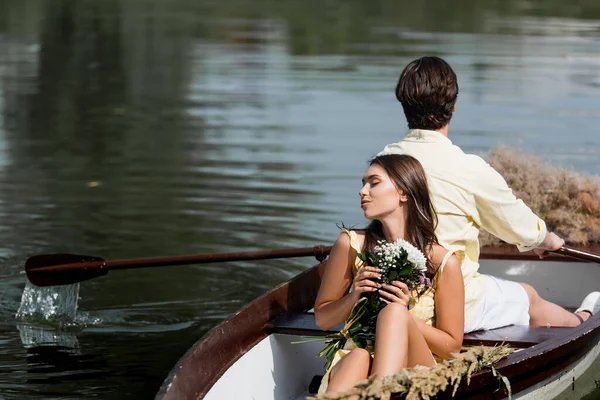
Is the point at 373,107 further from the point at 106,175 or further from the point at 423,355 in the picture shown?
the point at 423,355

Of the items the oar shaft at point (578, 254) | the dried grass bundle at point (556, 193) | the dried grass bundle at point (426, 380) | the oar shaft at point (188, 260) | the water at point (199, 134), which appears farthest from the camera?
the dried grass bundle at point (556, 193)

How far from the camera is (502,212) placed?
17.0 ft

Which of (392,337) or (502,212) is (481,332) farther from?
(392,337)

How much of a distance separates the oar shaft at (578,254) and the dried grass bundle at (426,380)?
1574 mm

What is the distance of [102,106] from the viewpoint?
15398 millimetres

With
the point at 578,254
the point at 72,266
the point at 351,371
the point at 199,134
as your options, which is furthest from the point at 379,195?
the point at 199,134

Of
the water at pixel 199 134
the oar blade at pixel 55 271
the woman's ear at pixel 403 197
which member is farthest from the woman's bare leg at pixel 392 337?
the oar blade at pixel 55 271

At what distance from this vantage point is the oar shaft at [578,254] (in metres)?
6.31

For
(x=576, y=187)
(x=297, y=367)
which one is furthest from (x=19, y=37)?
(x=297, y=367)

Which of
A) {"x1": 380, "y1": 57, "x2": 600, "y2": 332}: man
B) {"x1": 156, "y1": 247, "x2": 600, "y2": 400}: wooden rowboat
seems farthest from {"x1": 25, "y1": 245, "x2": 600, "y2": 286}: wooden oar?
{"x1": 380, "y1": 57, "x2": 600, "y2": 332}: man

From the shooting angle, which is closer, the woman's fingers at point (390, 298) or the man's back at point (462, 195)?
the woman's fingers at point (390, 298)

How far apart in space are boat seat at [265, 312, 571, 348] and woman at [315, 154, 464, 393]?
51cm

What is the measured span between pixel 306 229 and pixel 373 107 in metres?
5.97

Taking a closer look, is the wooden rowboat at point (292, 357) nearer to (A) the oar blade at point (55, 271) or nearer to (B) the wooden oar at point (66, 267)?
(B) the wooden oar at point (66, 267)
